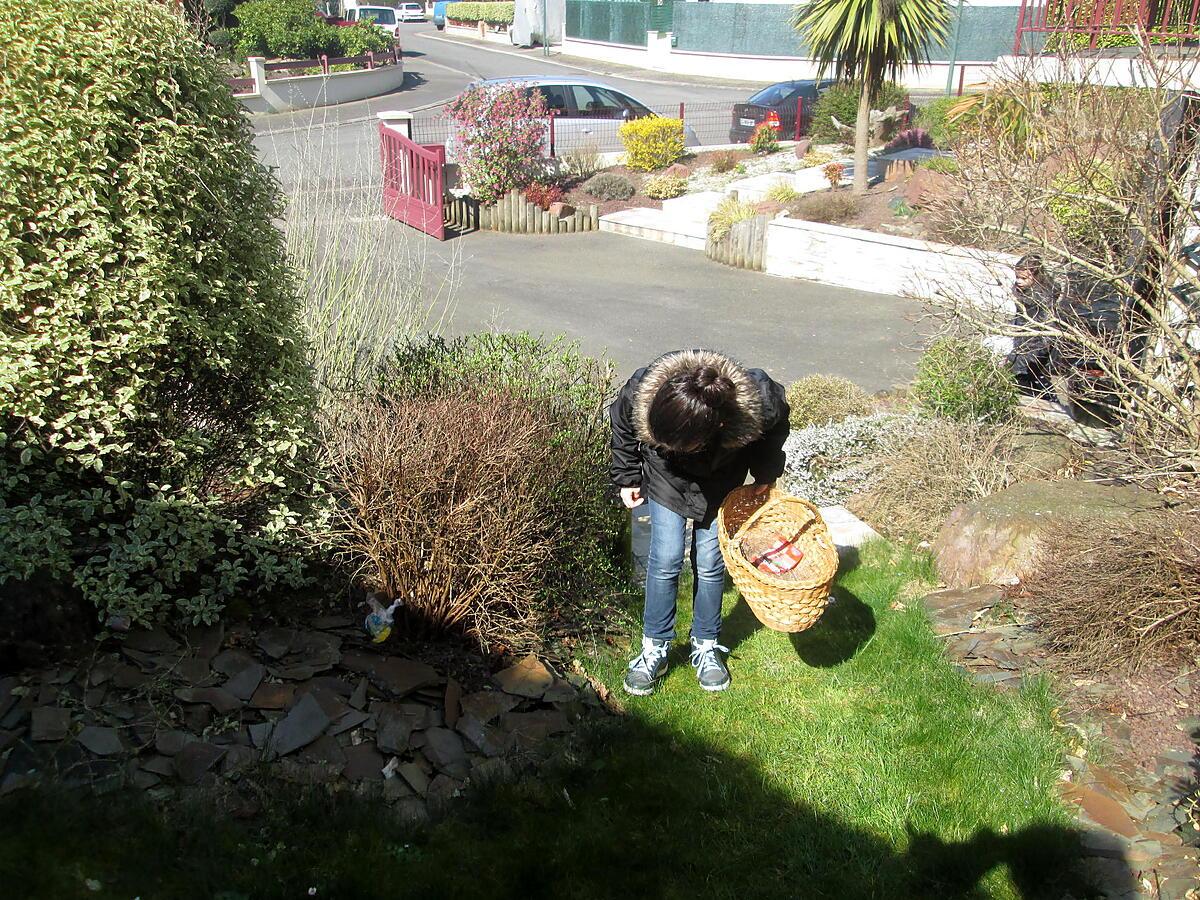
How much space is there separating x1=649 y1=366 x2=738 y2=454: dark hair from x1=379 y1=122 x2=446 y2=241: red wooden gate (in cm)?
1190

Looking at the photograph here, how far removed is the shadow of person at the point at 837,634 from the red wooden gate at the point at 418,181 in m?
11.4

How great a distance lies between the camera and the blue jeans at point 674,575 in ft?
12.2

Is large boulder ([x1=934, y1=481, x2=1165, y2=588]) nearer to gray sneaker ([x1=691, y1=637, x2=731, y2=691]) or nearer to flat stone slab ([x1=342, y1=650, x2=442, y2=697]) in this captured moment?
gray sneaker ([x1=691, y1=637, x2=731, y2=691])

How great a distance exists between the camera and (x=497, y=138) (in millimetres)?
15023

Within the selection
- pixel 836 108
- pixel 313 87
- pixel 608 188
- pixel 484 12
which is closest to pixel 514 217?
pixel 608 188

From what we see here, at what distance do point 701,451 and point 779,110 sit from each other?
2104 centimetres

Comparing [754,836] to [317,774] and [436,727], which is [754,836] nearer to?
[436,727]

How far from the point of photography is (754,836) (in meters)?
3.11

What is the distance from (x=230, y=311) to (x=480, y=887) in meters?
2.30

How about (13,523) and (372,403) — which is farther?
(372,403)

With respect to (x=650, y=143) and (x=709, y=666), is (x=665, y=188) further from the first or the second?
(x=709, y=666)

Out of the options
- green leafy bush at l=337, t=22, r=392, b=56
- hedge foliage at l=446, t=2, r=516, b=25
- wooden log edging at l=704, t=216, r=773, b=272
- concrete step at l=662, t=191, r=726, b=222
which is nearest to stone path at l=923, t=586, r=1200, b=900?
wooden log edging at l=704, t=216, r=773, b=272

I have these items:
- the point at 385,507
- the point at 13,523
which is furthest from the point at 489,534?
the point at 13,523

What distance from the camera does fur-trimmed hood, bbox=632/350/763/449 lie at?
3.30m
